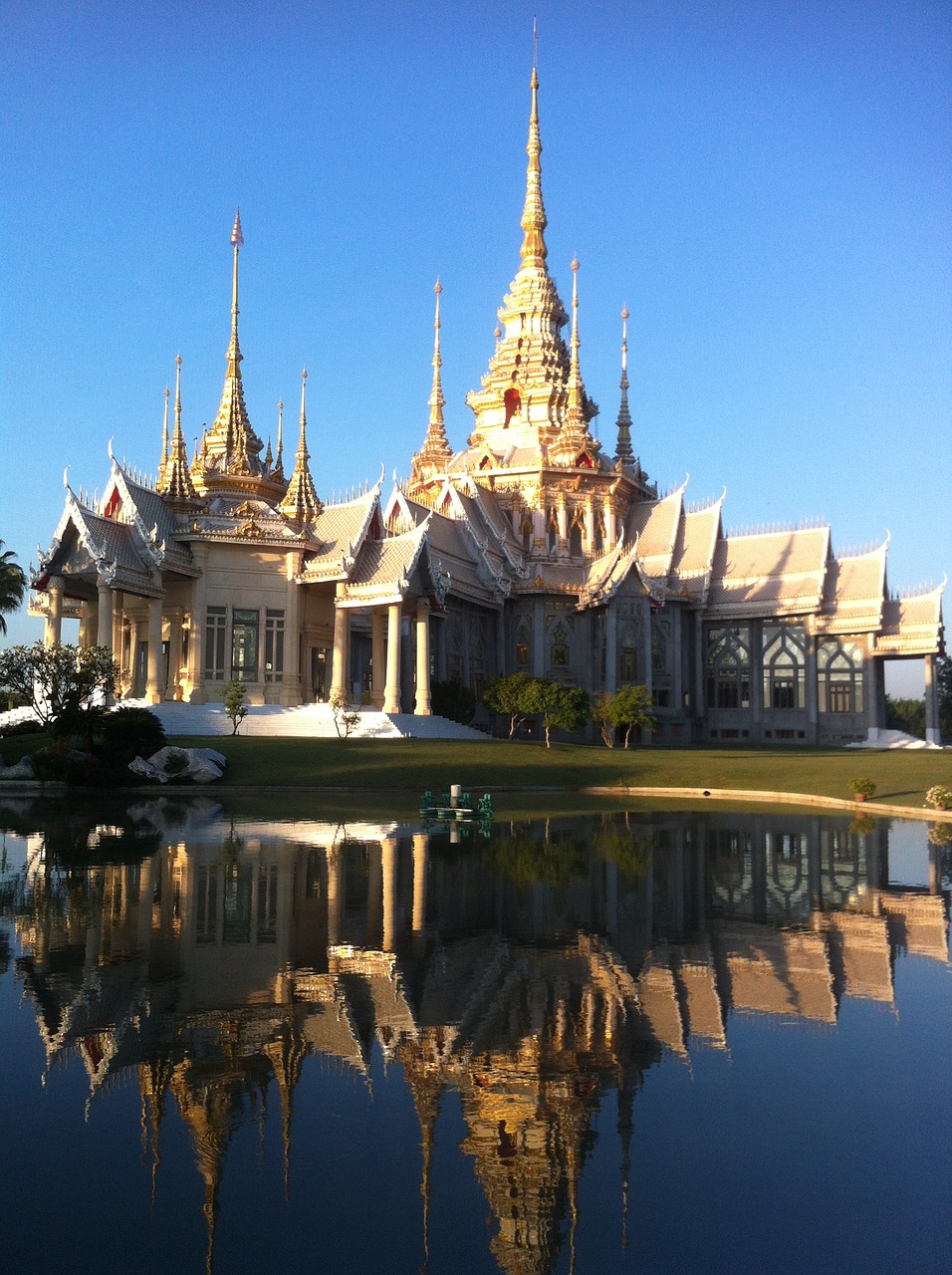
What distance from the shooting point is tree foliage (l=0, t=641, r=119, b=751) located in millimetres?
33500

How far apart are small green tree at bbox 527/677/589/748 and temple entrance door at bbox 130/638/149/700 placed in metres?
15.7

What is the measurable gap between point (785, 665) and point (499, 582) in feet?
51.6

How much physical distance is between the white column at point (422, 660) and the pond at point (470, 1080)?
31.7 metres

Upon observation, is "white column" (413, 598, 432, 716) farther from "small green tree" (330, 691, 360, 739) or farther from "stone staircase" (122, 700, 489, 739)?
"small green tree" (330, 691, 360, 739)

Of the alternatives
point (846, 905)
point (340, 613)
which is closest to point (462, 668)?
point (340, 613)

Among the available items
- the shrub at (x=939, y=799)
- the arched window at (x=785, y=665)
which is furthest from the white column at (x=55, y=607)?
the arched window at (x=785, y=665)

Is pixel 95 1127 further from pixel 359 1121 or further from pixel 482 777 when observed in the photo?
pixel 482 777

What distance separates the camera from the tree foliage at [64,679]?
33500mm

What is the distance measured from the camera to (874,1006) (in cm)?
928

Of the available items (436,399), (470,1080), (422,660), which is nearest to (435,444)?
(436,399)

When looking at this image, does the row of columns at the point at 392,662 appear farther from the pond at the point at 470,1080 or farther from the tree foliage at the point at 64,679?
the pond at the point at 470,1080

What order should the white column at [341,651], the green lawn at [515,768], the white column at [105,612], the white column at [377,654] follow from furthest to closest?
the white column at [377,654] → the white column at [341,651] → the white column at [105,612] → the green lawn at [515,768]

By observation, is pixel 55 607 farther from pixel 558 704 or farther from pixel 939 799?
pixel 939 799

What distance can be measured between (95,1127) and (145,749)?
27.9 m
